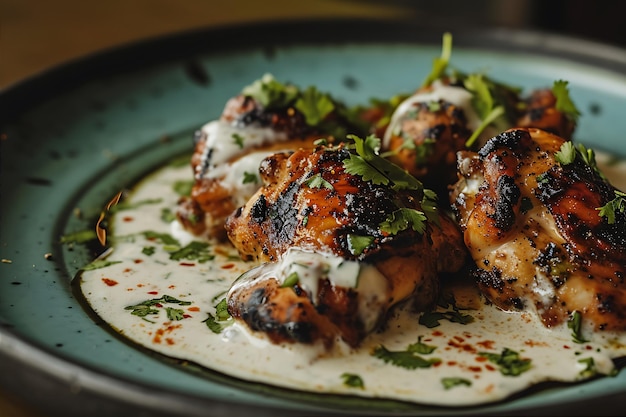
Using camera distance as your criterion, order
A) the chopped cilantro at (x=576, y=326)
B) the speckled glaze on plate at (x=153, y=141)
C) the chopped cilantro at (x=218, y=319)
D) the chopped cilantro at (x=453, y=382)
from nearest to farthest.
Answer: the speckled glaze on plate at (x=153, y=141) < the chopped cilantro at (x=453, y=382) < the chopped cilantro at (x=576, y=326) < the chopped cilantro at (x=218, y=319)

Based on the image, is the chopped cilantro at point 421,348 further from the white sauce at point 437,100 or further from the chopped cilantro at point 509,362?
the white sauce at point 437,100

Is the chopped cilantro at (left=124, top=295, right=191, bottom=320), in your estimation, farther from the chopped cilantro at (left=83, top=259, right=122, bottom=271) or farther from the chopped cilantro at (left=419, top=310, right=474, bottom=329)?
the chopped cilantro at (left=419, top=310, right=474, bottom=329)

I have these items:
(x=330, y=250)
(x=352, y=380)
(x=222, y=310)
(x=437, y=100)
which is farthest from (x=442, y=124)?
(x=352, y=380)

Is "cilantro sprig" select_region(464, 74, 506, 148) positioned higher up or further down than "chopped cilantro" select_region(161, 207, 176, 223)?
higher up

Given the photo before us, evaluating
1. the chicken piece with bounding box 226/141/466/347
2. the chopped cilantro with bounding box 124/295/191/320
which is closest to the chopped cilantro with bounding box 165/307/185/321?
the chopped cilantro with bounding box 124/295/191/320

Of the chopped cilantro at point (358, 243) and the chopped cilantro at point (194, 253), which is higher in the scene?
the chopped cilantro at point (358, 243)

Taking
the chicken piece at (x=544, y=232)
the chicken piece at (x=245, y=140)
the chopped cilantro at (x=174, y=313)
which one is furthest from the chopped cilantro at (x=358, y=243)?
the chicken piece at (x=245, y=140)

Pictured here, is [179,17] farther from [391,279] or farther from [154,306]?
[391,279]
